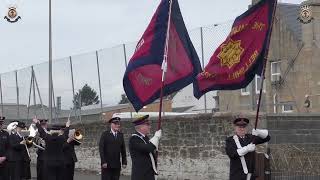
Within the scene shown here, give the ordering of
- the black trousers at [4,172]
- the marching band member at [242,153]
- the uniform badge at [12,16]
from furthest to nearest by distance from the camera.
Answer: the uniform badge at [12,16] → the black trousers at [4,172] → the marching band member at [242,153]

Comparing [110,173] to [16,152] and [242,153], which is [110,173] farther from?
[242,153]

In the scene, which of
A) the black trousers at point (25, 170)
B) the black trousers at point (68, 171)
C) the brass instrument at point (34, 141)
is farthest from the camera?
the black trousers at point (25, 170)

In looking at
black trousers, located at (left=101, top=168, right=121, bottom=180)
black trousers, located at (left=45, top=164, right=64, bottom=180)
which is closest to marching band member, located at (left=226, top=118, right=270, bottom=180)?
black trousers, located at (left=101, top=168, right=121, bottom=180)

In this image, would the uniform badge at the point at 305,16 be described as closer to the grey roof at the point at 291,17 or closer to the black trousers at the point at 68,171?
the grey roof at the point at 291,17

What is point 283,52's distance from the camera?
3866cm

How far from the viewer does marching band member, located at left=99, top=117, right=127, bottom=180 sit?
47.6 ft

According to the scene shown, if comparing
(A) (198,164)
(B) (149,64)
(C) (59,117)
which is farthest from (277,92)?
(B) (149,64)

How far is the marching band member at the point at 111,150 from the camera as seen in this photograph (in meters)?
14.5

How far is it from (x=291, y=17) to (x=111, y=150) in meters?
28.4

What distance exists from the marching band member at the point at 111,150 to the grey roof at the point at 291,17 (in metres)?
25.6

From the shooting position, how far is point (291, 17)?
40.9m

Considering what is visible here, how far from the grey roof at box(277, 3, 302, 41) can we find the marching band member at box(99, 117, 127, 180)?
25625mm

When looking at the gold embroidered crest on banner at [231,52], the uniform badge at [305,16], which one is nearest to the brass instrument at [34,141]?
the gold embroidered crest on banner at [231,52]

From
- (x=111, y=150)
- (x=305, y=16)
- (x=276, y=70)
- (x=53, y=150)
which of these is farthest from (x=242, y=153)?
(x=276, y=70)
